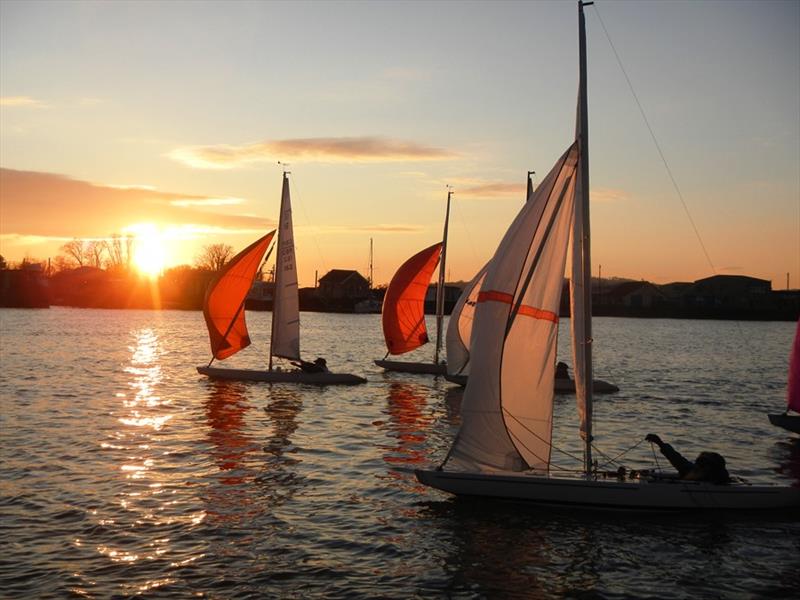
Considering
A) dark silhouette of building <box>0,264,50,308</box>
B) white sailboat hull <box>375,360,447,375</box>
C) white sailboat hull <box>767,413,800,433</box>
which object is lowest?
white sailboat hull <box>767,413,800,433</box>

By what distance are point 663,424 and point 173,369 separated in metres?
35.7

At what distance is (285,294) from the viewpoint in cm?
4175

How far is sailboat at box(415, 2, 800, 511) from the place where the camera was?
54.6ft

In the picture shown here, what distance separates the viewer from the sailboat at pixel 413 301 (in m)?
47.7

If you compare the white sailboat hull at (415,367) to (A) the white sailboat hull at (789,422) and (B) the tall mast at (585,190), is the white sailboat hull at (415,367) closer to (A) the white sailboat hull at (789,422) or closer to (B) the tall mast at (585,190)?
(A) the white sailboat hull at (789,422)

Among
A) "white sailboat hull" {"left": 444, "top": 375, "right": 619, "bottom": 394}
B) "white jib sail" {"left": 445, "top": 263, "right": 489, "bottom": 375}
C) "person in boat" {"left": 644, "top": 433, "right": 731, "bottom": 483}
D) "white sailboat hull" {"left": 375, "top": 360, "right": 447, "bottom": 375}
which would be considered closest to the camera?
"person in boat" {"left": 644, "top": 433, "right": 731, "bottom": 483}

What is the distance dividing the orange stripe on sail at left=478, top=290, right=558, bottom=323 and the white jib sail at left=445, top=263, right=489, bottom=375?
777 inches

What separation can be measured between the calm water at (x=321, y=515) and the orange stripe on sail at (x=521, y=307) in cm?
434

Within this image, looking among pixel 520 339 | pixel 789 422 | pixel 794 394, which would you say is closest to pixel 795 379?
pixel 794 394

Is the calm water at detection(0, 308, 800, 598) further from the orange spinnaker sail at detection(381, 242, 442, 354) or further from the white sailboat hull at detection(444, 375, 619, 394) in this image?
the orange spinnaker sail at detection(381, 242, 442, 354)

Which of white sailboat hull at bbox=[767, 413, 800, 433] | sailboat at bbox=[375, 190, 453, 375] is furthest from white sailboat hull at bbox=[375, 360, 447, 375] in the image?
white sailboat hull at bbox=[767, 413, 800, 433]

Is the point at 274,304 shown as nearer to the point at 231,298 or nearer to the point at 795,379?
the point at 231,298

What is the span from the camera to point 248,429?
30.0 m

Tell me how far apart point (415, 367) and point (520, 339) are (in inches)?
1329
